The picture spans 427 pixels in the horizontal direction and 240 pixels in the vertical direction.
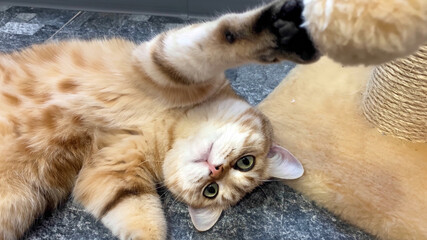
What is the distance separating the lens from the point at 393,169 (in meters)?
1.22

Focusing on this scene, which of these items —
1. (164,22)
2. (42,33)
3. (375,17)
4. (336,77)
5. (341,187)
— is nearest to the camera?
(375,17)

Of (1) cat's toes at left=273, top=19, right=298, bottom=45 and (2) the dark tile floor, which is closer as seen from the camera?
(1) cat's toes at left=273, top=19, right=298, bottom=45

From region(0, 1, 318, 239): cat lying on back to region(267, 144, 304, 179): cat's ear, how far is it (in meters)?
0.06

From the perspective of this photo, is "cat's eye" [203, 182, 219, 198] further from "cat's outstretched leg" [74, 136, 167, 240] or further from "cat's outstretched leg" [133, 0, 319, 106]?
"cat's outstretched leg" [133, 0, 319, 106]

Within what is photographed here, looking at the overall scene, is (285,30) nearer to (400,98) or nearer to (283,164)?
(283,164)

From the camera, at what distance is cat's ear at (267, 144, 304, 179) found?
46.8 inches

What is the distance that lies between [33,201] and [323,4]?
0.87 metres

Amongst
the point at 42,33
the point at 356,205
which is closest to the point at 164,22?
Result: the point at 42,33

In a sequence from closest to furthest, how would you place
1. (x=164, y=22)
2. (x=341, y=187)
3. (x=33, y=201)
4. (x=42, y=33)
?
(x=33, y=201) → (x=341, y=187) → (x=42, y=33) → (x=164, y=22)

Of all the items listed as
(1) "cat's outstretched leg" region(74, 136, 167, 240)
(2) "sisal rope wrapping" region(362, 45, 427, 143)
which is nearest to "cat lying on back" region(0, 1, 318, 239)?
(1) "cat's outstretched leg" region(74, 136, 167, 240)

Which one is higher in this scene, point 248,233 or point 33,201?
point 33,201

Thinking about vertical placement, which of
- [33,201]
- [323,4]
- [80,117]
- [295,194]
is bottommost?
[295,194]

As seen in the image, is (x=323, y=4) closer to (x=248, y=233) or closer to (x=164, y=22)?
(x=248, y=233)

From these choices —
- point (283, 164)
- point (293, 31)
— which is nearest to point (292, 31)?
point (293, 31)
